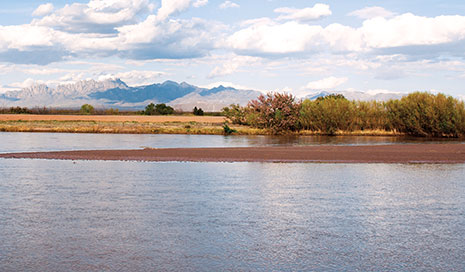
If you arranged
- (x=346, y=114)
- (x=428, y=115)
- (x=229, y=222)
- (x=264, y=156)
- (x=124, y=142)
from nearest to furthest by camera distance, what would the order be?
(x=229, y=222) → (x=264, y=156) → (x=124, y=142) → (x=428, y=115) → (x=346, y=114)

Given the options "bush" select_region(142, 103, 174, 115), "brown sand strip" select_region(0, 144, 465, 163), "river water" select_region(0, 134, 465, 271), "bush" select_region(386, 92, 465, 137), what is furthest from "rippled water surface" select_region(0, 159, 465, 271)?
"bush" select_region(142, 103, 174, 115)

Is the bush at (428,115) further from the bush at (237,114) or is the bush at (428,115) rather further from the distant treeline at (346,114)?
the bush at (237,114)

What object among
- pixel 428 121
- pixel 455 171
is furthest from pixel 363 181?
pixel 428 121

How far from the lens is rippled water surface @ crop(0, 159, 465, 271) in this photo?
756 centimetres

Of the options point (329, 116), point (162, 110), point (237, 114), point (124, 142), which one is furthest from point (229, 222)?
point (162, 110)

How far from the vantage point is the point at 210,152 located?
2572cm

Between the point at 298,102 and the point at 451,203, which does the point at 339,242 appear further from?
the point at 298,102

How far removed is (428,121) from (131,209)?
1543 inches

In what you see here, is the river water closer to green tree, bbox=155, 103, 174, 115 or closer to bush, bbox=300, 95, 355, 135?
bush, bbox=300, 95, 355, 135

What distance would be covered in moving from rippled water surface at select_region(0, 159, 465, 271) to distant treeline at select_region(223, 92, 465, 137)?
3037 cm

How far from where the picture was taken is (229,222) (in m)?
9.90

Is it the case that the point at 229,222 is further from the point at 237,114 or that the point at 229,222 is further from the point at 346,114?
the point at 237,114

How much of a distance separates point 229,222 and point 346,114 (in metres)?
39.6

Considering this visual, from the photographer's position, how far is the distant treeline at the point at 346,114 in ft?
150
